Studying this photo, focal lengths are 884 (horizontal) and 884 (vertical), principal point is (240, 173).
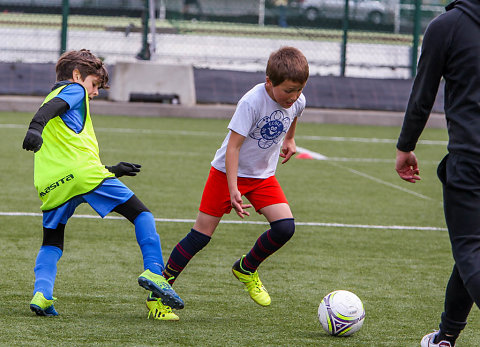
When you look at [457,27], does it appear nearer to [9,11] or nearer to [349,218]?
[349,218]

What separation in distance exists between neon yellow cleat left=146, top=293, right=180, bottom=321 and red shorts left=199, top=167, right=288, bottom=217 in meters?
0.61

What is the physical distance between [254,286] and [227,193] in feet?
1.84

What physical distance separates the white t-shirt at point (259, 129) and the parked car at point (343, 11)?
1291cm

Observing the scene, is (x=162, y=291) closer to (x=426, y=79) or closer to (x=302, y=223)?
(x=426, y=79)

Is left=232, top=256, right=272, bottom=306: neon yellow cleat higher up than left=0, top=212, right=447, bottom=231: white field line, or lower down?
higher up

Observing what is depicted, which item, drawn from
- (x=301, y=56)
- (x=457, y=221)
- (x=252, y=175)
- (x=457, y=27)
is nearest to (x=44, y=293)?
(x=252, y=175)

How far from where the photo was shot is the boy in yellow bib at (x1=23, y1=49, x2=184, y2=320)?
4492 millimetres

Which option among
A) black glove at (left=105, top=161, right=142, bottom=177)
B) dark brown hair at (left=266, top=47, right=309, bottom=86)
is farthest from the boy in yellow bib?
dark brown hair at (left=266, top=47, right=309, bottom=86)

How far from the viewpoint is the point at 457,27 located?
3422 mm

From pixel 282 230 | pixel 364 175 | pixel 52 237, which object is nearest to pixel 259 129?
pixel 282 230

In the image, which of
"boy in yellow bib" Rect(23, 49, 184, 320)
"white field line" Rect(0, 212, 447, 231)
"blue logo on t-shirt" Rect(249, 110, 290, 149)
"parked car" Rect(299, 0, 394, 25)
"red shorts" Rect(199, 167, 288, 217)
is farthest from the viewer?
"parked car" Rect(299, 0, 394, 25)

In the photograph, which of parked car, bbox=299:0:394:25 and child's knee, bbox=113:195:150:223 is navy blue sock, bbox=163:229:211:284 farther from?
parked car, bbox=299:0:394:25

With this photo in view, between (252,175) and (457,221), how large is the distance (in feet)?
5.52

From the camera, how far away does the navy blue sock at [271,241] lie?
4.92 metres
